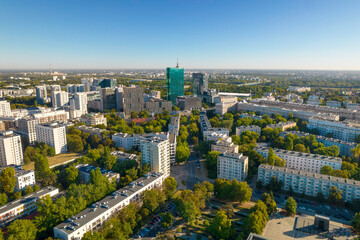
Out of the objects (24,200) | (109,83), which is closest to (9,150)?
(24,200)

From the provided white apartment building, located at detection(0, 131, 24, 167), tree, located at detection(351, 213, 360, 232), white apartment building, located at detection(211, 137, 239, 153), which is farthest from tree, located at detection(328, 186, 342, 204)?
white apartment building, located at detection(0, 131, 24, 167)

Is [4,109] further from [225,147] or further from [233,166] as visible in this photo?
[233,166]

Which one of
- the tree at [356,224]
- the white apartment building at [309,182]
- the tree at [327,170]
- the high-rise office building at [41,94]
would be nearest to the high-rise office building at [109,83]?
the high-rise office building at [41,94]

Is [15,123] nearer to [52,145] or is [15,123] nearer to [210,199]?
[52,145]

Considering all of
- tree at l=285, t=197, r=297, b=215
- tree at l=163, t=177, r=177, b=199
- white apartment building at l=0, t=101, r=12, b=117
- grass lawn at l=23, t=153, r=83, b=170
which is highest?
white apartment building at l=0, t=101, r=12, b=117

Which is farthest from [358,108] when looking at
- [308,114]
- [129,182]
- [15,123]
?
[15,123]

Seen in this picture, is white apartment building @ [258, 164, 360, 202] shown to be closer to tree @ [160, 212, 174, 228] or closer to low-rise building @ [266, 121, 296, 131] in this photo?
tree @ [160, 212, 174, 228]
